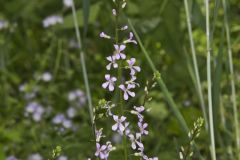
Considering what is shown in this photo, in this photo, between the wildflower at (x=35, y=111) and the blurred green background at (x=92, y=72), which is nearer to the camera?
the blurred green background at (x=92, y=72)

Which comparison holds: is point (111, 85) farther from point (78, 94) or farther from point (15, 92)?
point (15, 92)

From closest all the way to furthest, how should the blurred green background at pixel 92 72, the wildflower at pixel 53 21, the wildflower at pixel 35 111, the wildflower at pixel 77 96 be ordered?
the blurred green background at pixel 92 72
the wildflower at pixel 35 111
the wildflower at pixel 77 96
the wildflower at pixel 53 21

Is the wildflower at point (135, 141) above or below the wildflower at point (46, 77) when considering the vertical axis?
above

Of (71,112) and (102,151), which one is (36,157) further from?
(102,151)

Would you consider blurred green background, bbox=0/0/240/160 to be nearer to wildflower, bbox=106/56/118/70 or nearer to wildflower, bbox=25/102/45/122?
wildflower, bbox=25/102/45/122

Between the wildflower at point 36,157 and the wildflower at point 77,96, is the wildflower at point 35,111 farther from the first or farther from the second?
the wildflower at point 36,157

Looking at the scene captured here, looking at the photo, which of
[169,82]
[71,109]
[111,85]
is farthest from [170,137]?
[111,85]

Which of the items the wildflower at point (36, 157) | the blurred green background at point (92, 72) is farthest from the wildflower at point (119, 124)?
the wildflower at point (36, 157)

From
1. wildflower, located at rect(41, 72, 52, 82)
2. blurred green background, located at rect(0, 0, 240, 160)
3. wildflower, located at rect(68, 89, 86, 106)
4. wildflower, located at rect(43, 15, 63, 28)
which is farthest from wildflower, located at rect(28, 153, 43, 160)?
wildflower, located at rect(43, 15, 63, 28)
